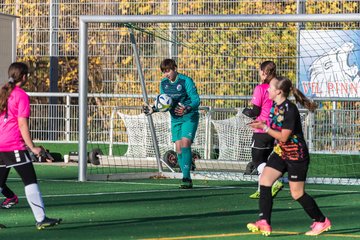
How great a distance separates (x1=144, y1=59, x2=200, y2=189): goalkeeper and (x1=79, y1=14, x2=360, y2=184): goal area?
3302 mm

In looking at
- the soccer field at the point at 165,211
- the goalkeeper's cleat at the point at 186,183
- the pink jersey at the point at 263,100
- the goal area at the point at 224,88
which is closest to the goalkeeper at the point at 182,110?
the goalkeeper's cleat at the point at 186,183

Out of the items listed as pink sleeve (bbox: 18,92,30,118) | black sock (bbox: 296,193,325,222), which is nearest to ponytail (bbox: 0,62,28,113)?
pink sleeve (bbox: 18,92,30,118)

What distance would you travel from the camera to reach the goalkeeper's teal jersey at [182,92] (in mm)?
18359

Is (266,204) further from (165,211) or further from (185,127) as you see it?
(185,127)

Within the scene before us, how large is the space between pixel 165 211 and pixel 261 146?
88.9 inches

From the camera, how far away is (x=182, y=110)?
18109mm

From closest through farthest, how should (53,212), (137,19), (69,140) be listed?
(53,212) < (137,19) < (69,140)

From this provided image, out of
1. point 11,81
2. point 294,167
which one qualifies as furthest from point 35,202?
point 294,167

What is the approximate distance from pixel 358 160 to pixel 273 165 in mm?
10808

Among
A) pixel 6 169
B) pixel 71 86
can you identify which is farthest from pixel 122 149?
pixel 6 169

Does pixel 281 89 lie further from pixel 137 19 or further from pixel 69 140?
pixel 69 140

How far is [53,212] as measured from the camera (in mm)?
14320

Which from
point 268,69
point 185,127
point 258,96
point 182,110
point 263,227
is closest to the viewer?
point 263,227

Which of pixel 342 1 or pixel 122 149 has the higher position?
pixel 342 1
